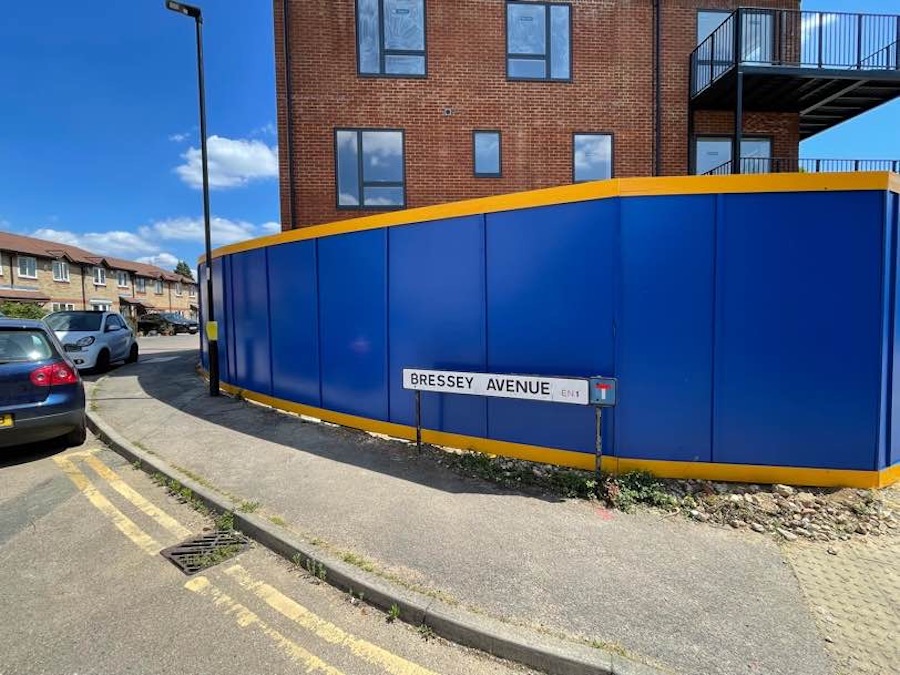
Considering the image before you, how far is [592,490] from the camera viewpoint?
4.16 m

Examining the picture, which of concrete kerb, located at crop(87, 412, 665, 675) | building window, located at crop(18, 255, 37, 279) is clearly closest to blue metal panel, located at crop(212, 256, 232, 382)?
concrete kerb, located at crop(87, 412, 665, 675)

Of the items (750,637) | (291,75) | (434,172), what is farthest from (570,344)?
(291,75)

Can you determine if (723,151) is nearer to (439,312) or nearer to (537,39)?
(537,39)

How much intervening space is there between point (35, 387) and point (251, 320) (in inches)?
130

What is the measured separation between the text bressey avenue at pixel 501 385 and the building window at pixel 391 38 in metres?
8.45

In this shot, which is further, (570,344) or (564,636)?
(570,344)

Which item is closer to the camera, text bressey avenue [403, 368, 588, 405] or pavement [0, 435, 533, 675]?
pavement [0, 435, 533, 675]

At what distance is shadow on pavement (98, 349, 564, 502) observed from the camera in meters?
4.55

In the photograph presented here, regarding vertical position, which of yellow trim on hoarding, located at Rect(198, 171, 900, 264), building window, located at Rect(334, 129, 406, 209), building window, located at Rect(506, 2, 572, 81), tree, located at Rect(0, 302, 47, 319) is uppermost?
building window, located at Rect(506, 2, 572, 81)

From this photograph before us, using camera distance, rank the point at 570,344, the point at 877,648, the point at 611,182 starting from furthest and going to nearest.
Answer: the point at 570,344 < the point at 611,182 < the point at 877,648

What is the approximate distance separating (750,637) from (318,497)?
10.7ft

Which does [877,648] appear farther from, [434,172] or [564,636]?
[434,172]

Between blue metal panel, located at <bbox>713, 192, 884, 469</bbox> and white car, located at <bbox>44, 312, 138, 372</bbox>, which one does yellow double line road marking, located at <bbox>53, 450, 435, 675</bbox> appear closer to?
blue metal panel, located at <bbox>713, 192, 884, 469</bbox>

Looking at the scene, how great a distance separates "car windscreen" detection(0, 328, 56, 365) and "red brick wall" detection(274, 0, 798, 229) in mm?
5799
